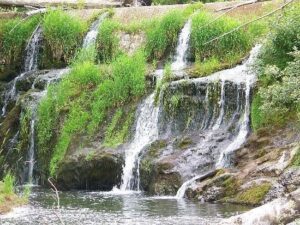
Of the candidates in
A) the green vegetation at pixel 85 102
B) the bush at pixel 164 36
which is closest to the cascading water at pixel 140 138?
the green vegetation at pixel 85 102

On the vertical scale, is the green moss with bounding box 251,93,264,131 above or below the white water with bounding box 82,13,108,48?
below

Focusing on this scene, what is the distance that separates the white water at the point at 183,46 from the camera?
23.0 meters

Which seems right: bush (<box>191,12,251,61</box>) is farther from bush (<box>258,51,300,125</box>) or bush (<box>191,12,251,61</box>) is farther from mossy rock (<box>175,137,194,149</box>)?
mossy rock (<box>175,137,194,149</box>)

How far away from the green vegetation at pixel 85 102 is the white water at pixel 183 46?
1.86 meters

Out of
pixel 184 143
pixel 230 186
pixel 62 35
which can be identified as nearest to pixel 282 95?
pixel 230 186

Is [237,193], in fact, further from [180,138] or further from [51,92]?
[51,92]

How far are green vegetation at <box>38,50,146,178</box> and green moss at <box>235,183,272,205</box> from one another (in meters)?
6.00

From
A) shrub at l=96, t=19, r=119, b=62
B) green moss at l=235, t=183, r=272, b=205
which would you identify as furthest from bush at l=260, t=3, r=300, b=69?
shrub at l=96, t=19, r=119, b=62

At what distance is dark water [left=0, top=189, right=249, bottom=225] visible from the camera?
38.9 feet

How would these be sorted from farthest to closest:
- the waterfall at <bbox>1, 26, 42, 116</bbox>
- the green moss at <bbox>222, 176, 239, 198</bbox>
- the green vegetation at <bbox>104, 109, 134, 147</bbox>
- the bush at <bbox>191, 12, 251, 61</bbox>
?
the waterfall at <bbox>1, 26, 42, 116</bbox> → the bush at <bbox>191, 12, 251, 61</bbox> → the green vegetation at <bbox>104, 109, 134, 147</bbox> → the green moss at <bbox>222, 176, 239, 198</bbox>

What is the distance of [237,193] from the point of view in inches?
567

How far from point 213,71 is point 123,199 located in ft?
21.8

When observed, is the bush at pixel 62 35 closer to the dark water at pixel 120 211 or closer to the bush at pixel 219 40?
the bush at pixel 219 40

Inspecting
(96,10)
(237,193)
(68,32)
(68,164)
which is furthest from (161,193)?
(96,10)
